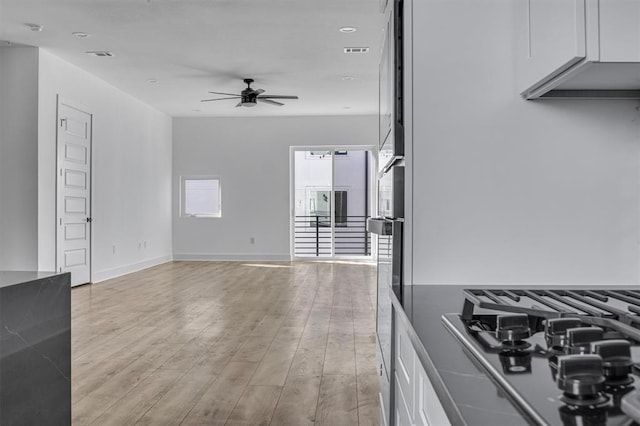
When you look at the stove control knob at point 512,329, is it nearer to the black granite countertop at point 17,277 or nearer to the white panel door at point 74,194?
the black granite countertop at point 17,277

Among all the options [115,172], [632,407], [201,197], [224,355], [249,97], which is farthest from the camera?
[201,197]

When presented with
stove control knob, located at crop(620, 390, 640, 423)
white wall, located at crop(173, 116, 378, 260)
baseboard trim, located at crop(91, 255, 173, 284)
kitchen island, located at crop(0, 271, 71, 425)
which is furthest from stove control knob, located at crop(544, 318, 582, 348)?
white wall, located at crop(173, 116, 378, 260)

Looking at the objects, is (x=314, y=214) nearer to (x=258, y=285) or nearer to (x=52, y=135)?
(x=258, y=285)

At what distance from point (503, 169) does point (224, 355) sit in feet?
9.33

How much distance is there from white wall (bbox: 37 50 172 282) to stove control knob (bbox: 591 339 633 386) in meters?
6.70

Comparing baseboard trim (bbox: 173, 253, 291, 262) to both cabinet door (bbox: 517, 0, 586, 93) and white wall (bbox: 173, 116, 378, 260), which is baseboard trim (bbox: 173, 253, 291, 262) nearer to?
white wall (bbox: 173, 116, 378, 260)

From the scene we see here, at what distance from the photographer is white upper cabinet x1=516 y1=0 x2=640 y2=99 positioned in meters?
0.98

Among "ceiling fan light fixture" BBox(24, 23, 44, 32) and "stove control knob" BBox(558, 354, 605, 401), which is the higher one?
"ceiling fan light fixture" BBox(24, 23, 44, 32)

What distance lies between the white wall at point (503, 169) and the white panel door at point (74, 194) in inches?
247

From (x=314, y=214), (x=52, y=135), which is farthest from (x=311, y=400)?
(x=314, y=214)

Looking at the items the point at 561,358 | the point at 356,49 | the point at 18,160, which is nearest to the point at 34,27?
the point at 18,160

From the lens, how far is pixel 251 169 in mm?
11016

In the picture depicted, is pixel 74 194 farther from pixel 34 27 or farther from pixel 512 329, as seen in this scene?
pixel 512 329

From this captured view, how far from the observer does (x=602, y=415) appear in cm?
47
